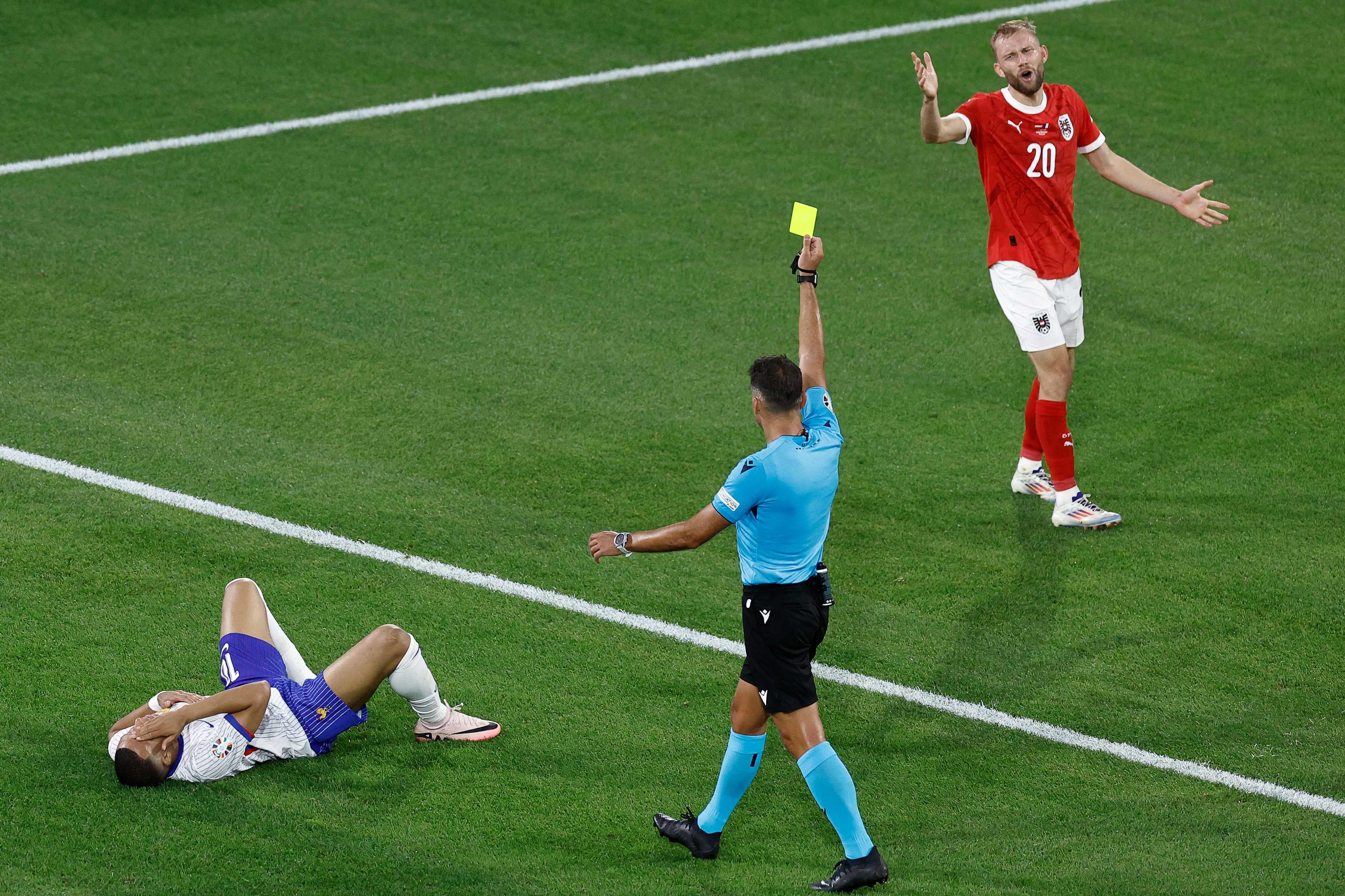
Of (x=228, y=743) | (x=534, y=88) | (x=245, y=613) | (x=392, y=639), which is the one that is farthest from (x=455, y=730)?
(x=534, y=88)

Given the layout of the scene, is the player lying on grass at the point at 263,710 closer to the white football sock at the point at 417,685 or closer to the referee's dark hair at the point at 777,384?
the white football sock at the point at 417,685

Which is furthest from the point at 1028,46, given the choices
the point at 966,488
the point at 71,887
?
the point at 71,887

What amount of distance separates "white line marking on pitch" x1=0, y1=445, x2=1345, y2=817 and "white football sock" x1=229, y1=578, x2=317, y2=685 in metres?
1.29

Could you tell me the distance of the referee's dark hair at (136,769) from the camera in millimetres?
6660

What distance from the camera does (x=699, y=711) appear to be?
7.54 m

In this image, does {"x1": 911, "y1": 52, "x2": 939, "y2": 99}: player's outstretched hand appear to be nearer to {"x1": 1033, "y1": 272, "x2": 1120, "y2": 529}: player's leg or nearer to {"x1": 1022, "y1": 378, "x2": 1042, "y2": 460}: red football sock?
{"x1": 1033, "y1": 272, "x2": 1120, "y2": 529}: player's leg

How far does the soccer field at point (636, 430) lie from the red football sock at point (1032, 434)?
0.28 metres

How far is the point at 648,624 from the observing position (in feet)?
27.1

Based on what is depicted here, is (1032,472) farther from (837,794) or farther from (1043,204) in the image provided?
(837,794)

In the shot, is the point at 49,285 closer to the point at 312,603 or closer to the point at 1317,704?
the point at 312,603

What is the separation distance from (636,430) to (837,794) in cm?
445

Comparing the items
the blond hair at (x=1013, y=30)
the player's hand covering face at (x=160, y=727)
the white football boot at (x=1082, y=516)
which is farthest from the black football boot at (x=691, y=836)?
the blond hair at (x=1013, y=30)

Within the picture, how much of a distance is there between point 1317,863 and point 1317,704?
132 centimetres

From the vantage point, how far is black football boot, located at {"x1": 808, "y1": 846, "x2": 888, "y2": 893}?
6.13 m
